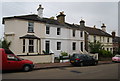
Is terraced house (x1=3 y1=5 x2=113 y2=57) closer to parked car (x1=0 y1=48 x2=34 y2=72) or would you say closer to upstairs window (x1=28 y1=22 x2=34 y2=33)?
upstairs window (x1=28 y1=22 x2=34 y2=33)

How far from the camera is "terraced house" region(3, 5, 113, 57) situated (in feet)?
60.1

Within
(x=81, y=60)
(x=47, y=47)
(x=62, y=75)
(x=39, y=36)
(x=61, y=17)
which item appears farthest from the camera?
(x=61, y=17)

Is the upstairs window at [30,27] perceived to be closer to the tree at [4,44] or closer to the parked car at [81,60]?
the tree at [4,44]

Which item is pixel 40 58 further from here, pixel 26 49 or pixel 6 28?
pixel 6 28

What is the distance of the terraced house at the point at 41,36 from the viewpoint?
60.1 feet

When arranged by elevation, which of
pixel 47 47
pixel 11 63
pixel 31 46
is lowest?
pixel 11 63

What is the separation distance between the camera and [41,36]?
21.0 metres

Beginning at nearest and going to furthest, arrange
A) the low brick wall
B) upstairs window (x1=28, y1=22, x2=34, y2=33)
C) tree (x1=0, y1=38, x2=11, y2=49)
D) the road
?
the road, the low brick wall, tree (x1=0, y1=38, x2=11, y2=49), upstairs window (x1=28, y1=22, x2=34, y2=33)

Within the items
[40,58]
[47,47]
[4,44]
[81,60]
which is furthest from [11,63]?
[47,47]

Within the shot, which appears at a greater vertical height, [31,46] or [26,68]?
[31,46]

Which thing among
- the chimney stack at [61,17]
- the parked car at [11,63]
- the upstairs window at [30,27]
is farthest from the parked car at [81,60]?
the chimney stack at [61,17]

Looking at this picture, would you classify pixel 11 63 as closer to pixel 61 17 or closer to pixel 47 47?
pixel 47 47

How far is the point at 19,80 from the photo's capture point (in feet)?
26.6

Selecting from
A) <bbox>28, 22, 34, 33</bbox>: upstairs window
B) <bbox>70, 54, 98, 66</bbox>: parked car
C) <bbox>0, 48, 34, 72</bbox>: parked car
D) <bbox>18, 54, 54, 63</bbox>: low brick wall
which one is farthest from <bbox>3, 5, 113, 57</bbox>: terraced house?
<bbox>0, 48, 34, 72</bbox>: parked car
